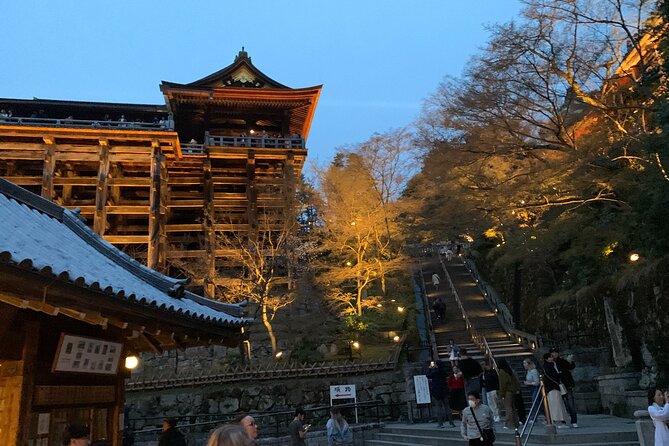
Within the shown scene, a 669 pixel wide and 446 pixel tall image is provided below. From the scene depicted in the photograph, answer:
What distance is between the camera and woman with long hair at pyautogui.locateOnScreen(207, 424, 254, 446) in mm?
2334

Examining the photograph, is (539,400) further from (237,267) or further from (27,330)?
(237,267)

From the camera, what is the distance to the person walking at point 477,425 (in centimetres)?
734

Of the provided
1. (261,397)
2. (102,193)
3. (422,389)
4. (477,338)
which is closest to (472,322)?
(477,338)

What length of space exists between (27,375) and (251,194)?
76.7 feet

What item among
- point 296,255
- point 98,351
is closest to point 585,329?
point 296,255

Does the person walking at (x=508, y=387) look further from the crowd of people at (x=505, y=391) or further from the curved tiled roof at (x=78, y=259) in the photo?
the curved tiled roof at (x=78, y=259)

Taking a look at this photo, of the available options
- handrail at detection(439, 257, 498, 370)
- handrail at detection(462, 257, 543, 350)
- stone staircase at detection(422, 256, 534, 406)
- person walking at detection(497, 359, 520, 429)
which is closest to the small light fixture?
person walking at detection(497, 359, 520, 429)

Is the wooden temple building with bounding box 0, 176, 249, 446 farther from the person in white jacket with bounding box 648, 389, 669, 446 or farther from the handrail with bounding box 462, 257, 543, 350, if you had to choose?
the handrail with bounding box 462, 257, 543, 350

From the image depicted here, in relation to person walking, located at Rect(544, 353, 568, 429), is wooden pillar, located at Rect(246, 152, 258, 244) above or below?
above

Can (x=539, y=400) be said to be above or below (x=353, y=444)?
above

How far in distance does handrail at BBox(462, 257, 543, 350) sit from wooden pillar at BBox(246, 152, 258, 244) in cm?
1291

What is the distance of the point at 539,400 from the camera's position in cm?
1012

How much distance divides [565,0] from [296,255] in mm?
15714

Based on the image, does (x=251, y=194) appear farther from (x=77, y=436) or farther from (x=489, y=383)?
(x=77, y=436)
